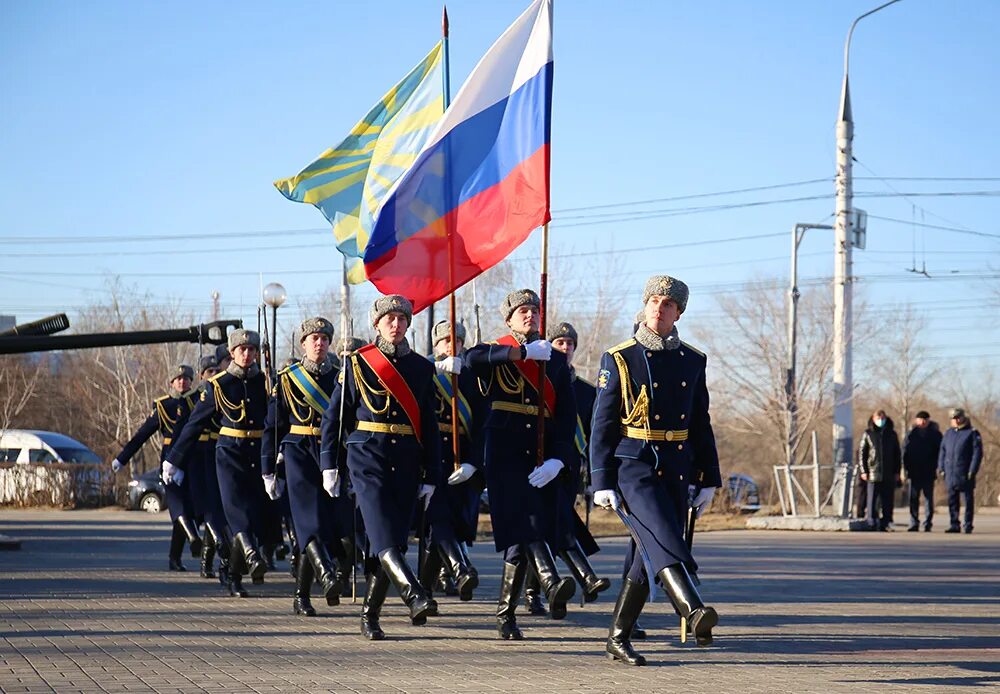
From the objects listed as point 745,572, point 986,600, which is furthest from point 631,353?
point 745,572

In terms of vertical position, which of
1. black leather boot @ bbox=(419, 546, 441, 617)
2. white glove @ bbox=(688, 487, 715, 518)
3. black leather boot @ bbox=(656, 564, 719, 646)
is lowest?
black leather boot @ bbox=(419, 546, 441, 617)

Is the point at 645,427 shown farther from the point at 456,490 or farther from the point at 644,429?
the point at 456,490

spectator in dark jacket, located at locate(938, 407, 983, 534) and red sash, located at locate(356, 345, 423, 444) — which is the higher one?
red sash, located at locate(356, 345, 423, 444)

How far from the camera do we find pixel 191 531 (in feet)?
49.7

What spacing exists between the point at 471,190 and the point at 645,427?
3020 mm

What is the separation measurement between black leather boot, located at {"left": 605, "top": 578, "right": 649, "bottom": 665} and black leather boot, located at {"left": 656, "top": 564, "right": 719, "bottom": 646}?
343 mm

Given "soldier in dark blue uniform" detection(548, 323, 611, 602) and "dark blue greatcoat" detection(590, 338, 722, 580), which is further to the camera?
"soldier in dark blue uniform" detection(548, 323, 611, 602)

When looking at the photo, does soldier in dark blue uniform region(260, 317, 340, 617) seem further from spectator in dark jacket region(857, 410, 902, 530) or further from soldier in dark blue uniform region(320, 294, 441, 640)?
spectator in dark jacket region(857, 410, 902, 530)

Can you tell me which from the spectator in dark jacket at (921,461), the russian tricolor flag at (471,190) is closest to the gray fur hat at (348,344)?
the russian tricolor flag at (471,190)

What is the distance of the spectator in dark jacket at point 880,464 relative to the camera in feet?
79.8

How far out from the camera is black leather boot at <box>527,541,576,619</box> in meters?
9.83

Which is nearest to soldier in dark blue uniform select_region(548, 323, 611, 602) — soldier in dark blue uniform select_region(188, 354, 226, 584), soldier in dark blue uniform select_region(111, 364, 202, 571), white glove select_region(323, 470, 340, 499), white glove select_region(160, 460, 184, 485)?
white glove select_region(323, 470, 340, 499)

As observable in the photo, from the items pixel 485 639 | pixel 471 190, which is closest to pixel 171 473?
pixel 471 190

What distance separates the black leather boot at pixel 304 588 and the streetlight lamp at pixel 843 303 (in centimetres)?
1590
